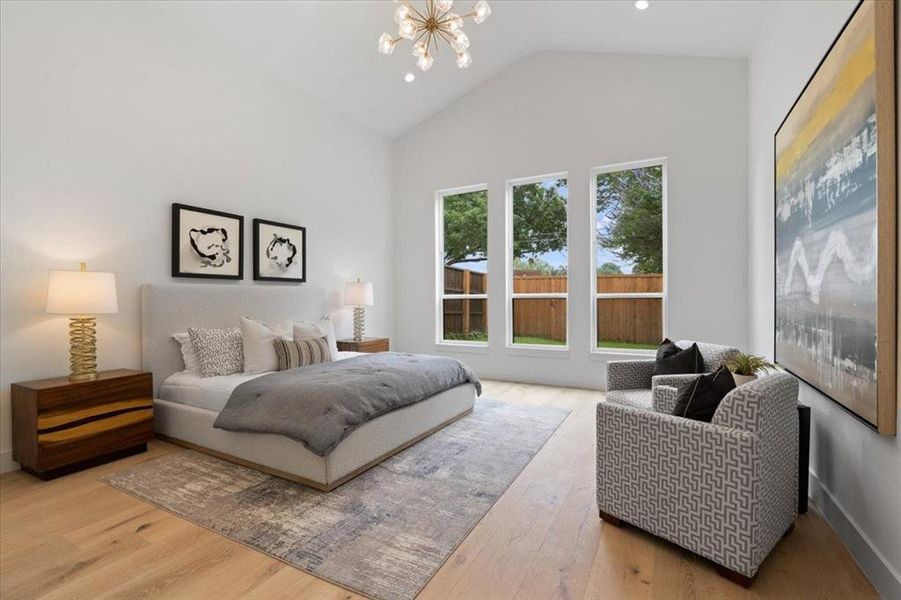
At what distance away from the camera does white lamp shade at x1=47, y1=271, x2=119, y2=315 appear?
275 centimetres

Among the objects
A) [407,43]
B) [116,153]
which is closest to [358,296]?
[116,153]

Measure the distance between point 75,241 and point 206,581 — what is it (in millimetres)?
2725

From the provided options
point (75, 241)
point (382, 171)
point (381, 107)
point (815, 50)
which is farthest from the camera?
point (382, 171)

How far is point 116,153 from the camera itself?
3361 mm

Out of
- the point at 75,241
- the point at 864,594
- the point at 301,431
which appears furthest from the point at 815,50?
the point at 75,241

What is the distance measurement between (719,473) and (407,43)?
476 centimetres

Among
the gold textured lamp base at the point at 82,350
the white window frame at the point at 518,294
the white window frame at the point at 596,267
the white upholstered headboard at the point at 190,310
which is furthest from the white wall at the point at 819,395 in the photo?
the white upholstered headboard at the point at 190,310

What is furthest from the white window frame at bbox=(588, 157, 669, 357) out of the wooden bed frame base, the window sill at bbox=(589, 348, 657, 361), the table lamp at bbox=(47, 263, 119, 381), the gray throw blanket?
the table lamp at bbox=(47, 263, 119, 381)

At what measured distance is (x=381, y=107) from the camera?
220 inches

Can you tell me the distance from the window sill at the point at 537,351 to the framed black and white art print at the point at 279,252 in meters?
2.70

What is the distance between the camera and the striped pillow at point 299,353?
3.68 m

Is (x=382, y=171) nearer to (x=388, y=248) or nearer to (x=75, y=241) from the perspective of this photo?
(x=388, y=248)

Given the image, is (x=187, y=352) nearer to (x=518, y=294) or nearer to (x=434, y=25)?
(x=434, y=25)

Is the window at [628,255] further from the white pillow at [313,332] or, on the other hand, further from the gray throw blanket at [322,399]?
the white pillow at [313,332]
